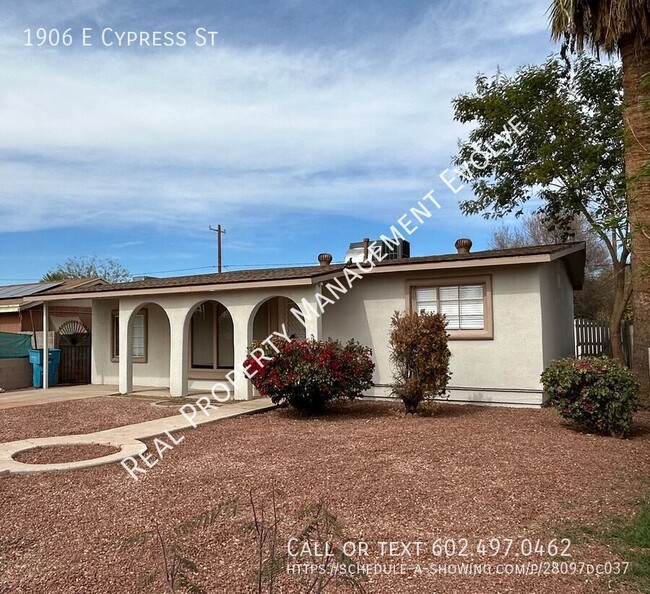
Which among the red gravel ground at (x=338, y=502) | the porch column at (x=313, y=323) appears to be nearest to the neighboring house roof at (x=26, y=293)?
the porch column at (x=313, y=323)

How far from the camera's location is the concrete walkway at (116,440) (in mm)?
6676

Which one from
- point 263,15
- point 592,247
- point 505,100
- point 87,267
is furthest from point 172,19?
point 87,267

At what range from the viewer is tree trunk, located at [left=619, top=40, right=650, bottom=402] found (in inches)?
450

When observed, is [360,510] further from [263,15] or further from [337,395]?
[263,15]

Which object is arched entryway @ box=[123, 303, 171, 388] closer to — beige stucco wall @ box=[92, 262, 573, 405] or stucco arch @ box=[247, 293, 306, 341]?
beige stucco wall @ box=[92, 262, 573, 405]

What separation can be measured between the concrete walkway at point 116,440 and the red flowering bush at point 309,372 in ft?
3.56

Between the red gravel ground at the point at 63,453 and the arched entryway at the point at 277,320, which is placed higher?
the arched entryway at the point at 277,320

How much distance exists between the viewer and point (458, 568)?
388 cm

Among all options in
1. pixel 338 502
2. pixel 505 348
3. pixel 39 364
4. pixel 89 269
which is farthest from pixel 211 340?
pixel 89 269

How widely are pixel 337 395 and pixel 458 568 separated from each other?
20.6 ft

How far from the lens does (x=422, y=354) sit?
9781 millimetres

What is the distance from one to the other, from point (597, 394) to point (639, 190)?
577 cm

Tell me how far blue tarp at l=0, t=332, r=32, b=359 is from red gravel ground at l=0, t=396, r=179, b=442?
220 inches
